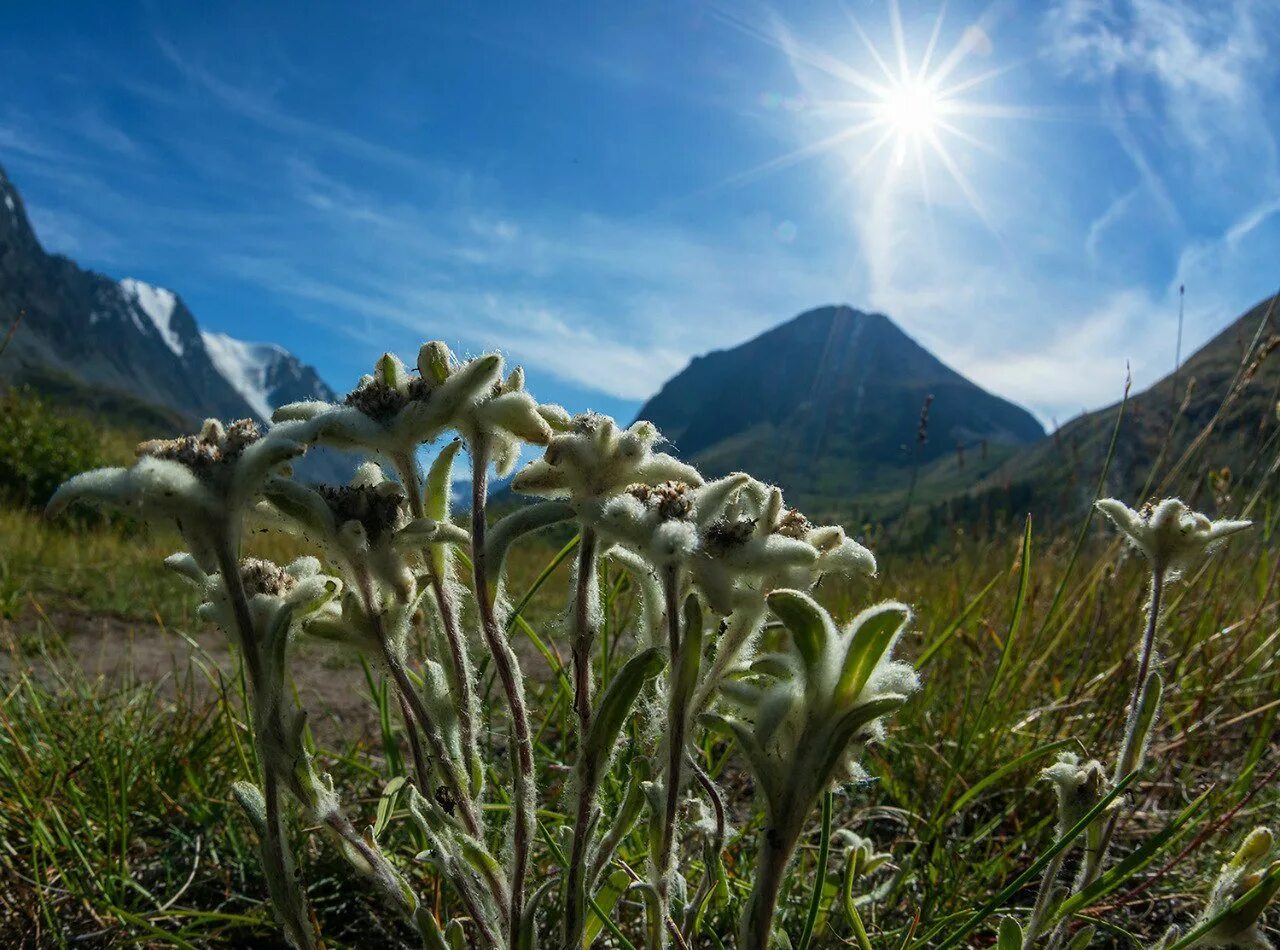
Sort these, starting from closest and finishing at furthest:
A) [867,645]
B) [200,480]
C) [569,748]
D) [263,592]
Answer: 1. [867,645]
2. [200,480]
3. [263,592]
4. [569,748]

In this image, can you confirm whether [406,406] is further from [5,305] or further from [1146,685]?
[5,305]

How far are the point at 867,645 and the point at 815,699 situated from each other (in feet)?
0.45

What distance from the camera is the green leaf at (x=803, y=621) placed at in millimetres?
1317

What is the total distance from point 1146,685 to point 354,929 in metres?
2.39

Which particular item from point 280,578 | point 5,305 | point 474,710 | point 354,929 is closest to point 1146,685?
point 474,710

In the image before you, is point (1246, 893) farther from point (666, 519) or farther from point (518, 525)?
point (518, 525)

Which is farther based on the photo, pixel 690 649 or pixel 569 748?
pixel 569 748

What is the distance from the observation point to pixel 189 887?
2623 millimetres

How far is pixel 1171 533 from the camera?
6.79 ft

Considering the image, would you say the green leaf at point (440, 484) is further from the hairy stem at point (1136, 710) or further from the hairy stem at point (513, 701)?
the hairy stem at point (1136, 710)

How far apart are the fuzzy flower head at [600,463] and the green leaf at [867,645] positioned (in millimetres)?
562

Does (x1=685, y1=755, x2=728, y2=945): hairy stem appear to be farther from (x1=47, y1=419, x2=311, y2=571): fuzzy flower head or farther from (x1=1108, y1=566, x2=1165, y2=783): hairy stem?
(x1=47, y1=419, x2=311, y2=571): fuzzy flower head

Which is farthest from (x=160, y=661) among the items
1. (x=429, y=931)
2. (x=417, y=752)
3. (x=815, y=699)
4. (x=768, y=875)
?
(x=815, y=699)

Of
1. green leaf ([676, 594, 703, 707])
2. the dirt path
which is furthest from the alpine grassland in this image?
the dirt path
